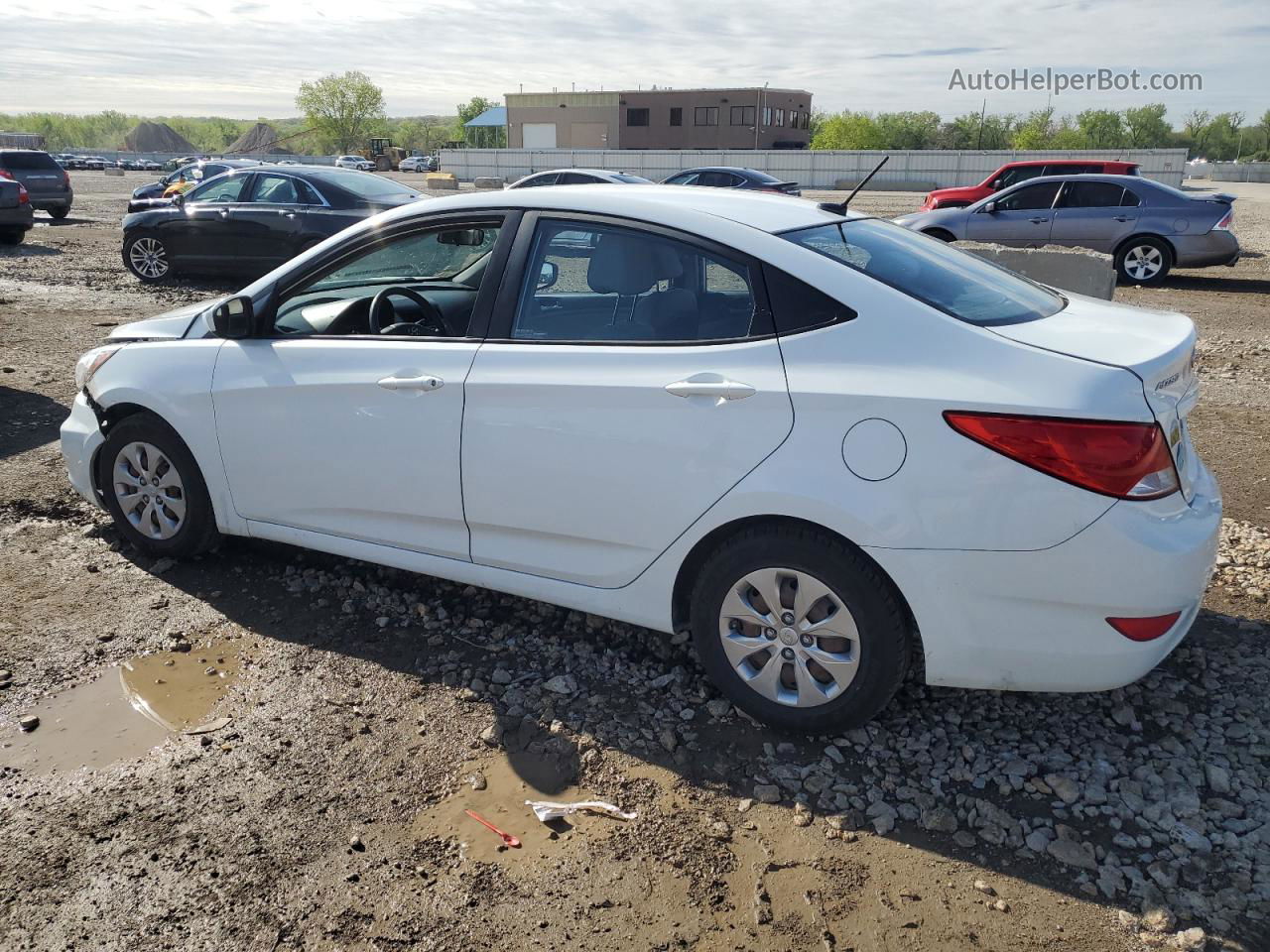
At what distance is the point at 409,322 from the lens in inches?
163

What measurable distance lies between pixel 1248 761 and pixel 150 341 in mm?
4608

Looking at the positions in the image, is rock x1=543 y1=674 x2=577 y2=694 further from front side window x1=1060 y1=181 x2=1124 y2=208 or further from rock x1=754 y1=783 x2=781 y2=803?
front side window x1=1060 y1=181 x2=1124 y2=208

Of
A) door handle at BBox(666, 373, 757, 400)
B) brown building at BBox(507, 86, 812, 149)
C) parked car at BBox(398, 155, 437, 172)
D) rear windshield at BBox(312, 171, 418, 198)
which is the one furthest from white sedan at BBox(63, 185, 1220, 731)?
brown building at BBox(507, 86, 812, 149)

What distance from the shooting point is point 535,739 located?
3295 mm

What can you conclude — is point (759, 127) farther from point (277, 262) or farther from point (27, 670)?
point (27, 670)

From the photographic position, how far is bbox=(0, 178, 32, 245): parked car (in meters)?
17.5

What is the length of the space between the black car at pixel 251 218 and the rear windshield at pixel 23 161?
13.5m

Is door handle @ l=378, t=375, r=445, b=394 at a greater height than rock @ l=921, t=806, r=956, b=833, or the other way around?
door handle @ l=378, t=375, r=445, b=394

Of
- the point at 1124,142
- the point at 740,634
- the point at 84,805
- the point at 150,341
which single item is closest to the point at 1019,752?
the point at 740,634

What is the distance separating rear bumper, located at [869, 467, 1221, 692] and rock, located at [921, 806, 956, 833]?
38 centimetres

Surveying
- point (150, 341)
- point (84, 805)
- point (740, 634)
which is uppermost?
point (150, 341)

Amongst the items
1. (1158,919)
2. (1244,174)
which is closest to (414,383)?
(1158,919)

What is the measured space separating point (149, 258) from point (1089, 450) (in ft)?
45.7

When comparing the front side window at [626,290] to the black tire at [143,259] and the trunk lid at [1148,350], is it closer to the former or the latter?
the trunk lid at [1148,350]
